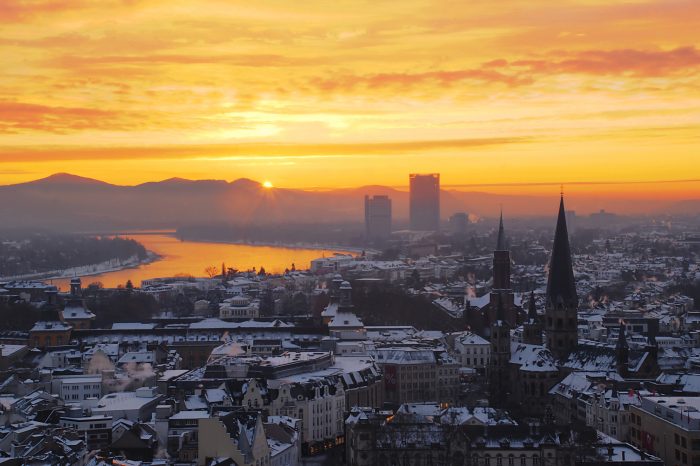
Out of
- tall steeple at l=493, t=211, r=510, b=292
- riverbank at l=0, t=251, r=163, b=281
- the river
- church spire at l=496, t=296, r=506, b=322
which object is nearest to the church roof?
church spire at l=496, t=296, r=506, b=322

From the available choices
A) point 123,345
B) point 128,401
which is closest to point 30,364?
point 123,345

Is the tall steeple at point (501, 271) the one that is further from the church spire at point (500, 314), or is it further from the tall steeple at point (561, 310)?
the tall steeple at point (561, 310)

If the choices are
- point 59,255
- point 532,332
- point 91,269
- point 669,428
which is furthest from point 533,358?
point 59,255

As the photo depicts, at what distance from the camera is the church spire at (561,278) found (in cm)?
5041

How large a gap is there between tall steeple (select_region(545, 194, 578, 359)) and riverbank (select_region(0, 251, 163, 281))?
88961mm

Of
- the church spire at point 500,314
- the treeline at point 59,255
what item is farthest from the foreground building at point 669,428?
the treeline at point 59,255

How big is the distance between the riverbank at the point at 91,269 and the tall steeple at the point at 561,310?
89.0m

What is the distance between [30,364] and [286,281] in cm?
5993

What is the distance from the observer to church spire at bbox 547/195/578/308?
50406 millimetres

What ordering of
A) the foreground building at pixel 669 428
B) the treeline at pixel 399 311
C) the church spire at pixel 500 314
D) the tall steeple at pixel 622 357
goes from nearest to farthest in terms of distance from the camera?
the foreground building at pixel 669 428
the tall steeple at pixel 622 357
the church spire at pixel 500 314
the treeline at pixel 399 311

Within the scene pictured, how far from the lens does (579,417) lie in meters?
43.2

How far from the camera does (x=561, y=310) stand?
50.3m

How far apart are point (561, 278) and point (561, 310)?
1.39 meters

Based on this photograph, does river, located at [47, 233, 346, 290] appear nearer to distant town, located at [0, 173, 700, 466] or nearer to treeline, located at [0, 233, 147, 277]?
treeline, located at [0, 233, 147, 277]
